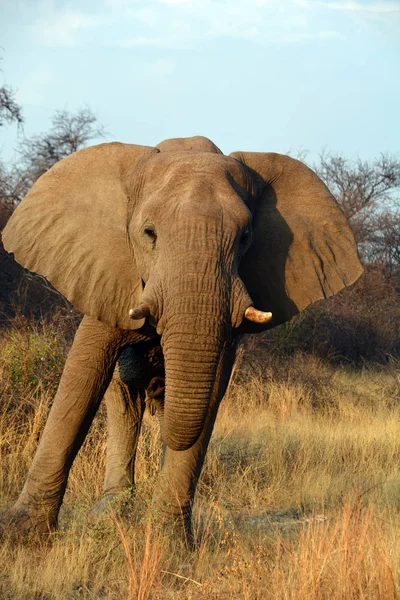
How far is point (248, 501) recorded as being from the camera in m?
6.05

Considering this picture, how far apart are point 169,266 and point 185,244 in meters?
0.11

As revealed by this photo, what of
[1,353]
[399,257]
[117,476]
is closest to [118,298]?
[117,476]

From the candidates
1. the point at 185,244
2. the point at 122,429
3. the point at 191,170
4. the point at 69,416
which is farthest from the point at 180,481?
the point at 191,170

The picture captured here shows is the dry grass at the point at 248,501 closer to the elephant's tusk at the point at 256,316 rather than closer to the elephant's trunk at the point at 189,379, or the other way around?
the elephant's trunk at the point at 189,379

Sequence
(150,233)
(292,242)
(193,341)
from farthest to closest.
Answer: (292,242), (150,233), (193,341)

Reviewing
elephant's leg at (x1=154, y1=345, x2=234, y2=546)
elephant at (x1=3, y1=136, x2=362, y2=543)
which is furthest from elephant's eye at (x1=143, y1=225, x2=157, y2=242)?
elephant's leg at (x1=154, y1=345, x2=234, y2=546)

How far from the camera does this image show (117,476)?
18.5 ft

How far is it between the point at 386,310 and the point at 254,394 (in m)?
7.10

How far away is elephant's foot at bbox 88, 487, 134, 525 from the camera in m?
4.86

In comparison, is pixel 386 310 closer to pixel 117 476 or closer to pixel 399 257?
pixel 399 257

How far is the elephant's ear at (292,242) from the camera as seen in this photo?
15.9ft

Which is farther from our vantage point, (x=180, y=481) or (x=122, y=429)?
(x=122, y=429)

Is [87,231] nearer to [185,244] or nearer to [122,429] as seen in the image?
[185,244]

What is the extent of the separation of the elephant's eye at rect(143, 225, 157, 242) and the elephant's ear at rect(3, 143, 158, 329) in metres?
0.33
